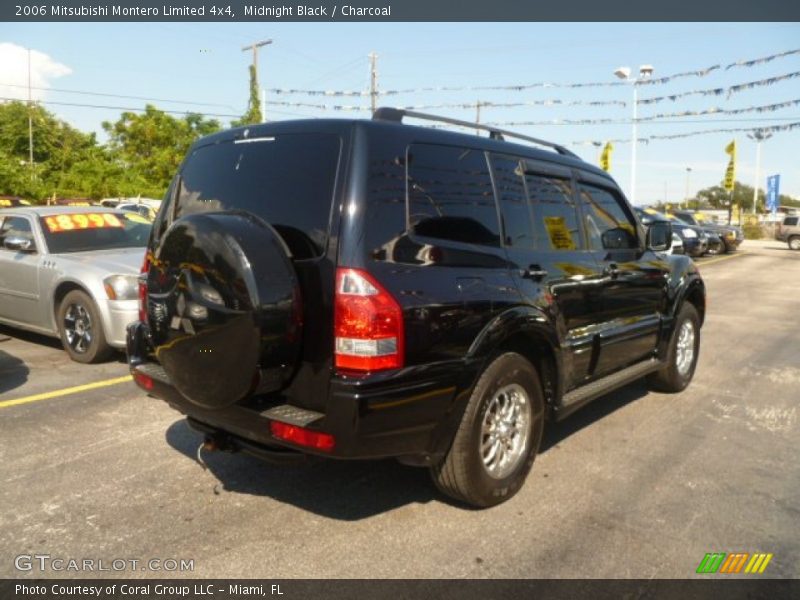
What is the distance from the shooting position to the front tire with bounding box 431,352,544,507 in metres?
3.27

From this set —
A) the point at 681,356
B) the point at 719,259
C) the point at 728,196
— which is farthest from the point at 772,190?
the point at 728,196

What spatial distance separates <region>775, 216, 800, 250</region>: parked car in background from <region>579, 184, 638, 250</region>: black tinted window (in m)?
31.2

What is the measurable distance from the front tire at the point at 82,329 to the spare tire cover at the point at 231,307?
146 inches

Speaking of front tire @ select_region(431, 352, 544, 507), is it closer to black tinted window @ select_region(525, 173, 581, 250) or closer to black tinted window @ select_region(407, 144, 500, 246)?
black tinted window @ select_region(407, 144, 500, 246)

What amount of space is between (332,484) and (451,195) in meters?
1.77

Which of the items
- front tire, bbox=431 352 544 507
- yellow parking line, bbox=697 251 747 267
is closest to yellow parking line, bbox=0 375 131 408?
front tire, bbox=431 352 544 507

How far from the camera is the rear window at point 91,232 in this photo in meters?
7.15

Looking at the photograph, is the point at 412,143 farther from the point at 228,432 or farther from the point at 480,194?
the point at 228,432

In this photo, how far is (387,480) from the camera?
3.88m

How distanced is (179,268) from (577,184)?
2.72 m

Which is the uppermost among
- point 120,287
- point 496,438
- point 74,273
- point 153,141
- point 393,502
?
point 153,141

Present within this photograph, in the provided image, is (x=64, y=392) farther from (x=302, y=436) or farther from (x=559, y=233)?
(x=559, y=233)

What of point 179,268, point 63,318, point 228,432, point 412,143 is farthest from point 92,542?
point 63,318

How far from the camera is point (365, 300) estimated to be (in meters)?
2.82
